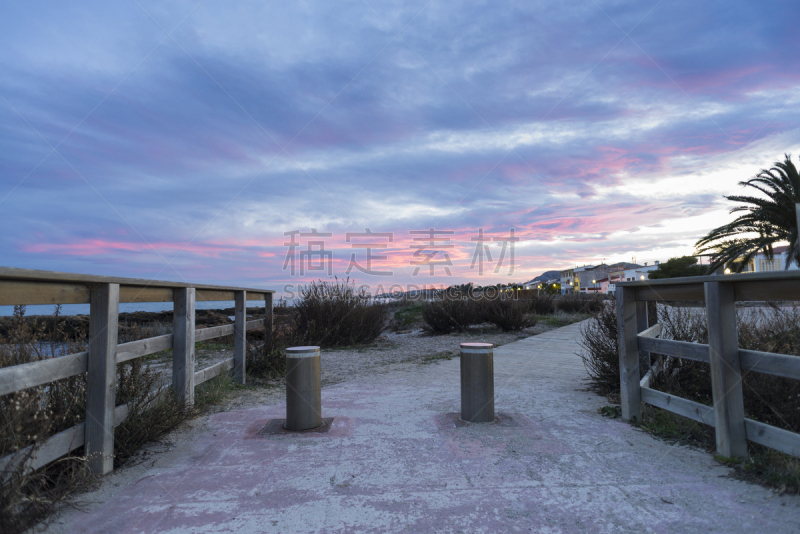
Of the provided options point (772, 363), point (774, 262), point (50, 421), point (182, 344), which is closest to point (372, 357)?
point (182, 344)

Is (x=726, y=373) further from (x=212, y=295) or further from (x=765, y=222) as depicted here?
(x=765, y=222)

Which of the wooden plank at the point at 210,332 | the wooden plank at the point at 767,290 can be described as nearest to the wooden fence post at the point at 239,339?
the wooden plank at the point at 210,332

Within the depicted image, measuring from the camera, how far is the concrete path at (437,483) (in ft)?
8.46

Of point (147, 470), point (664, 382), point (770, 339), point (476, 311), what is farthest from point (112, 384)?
point (476, 311)

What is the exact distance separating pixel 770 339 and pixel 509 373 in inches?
137

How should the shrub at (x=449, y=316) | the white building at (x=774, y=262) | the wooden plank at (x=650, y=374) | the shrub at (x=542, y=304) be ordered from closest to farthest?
1. the wooden plank at (x=650, y=374)
2. the shrub at (x=449, y=316)
3. the shrub at (x=542, y=304)
4. the white building at (x=774, y=262)

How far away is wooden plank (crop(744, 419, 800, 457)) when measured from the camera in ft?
9.37

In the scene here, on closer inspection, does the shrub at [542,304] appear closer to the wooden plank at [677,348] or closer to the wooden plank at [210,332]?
the wooden plank at [677,348]

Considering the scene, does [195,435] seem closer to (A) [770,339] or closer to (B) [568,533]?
(B) [568,533]

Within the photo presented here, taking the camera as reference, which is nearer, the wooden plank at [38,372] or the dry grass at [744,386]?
the wooden plank at [38,372]

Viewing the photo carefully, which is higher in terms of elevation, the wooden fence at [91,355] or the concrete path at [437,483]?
the wooden fence at [91,355]

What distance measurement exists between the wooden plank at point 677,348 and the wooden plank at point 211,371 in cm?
461

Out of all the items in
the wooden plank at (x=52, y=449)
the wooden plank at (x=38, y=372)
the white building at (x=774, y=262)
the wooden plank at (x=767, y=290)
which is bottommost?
the wooden plank at (x=52, y=449)

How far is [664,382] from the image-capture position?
16.3 feet
